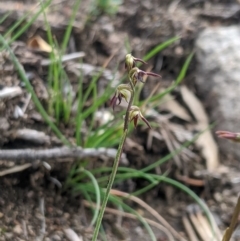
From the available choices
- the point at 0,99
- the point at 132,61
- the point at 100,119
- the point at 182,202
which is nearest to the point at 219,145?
the point at 182,202

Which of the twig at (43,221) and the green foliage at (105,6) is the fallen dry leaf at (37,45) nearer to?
the green foliage at (105,6)

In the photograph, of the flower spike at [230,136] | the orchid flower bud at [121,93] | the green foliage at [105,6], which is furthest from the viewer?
the green foliage at [105,6]

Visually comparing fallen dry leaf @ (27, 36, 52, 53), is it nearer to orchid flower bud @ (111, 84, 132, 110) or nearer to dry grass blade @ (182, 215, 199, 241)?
dry grass blade @ (182, 215, 199, 241)

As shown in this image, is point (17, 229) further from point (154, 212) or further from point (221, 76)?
point (221, 76)

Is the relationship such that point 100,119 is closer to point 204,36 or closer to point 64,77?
point 64,77

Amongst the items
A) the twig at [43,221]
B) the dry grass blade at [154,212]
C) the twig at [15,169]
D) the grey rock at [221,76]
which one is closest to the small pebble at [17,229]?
the twig at [43,221]

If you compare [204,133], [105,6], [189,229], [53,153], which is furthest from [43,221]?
[105,6]

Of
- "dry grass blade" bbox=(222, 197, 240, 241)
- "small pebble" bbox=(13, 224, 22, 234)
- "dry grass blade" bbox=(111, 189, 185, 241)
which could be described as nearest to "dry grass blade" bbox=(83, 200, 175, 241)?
"dry grass blade" bbox=(111, 189, 185, 241)
